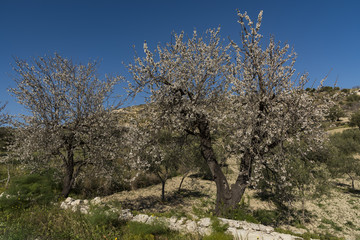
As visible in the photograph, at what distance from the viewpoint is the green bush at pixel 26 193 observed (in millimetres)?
9641

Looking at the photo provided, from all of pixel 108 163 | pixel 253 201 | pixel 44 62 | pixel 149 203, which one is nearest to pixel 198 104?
pixel 108 163

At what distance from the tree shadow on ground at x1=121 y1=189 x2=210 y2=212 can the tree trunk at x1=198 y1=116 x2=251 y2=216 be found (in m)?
7.55

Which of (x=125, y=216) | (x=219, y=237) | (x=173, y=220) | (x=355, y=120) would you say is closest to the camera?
(x=219, y=237)

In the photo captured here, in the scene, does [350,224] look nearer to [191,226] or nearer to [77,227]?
[191,226]

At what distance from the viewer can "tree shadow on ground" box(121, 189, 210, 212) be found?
15891 mm

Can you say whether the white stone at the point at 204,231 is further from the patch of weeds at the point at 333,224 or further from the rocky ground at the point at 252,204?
the patch of weeds at the point at 333,224

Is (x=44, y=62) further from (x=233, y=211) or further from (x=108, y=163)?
(x=233, y=211)

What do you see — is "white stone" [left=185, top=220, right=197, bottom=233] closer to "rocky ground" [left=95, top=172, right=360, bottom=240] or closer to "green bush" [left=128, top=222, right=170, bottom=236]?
"green bush" [left=128, top=222, right=170, bottom=236]

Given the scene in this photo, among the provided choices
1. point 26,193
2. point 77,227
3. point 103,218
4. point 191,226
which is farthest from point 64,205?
point 191,226

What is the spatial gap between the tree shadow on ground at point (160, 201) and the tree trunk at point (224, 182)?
24.8 ft

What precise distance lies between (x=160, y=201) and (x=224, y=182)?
1003cm

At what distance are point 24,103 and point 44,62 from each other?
2.71 meters

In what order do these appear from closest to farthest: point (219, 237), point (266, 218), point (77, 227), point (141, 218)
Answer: point (219, 237) < point (77, 227) < point (141, 218) < point (266, 218)

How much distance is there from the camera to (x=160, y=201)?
59.0 ft
